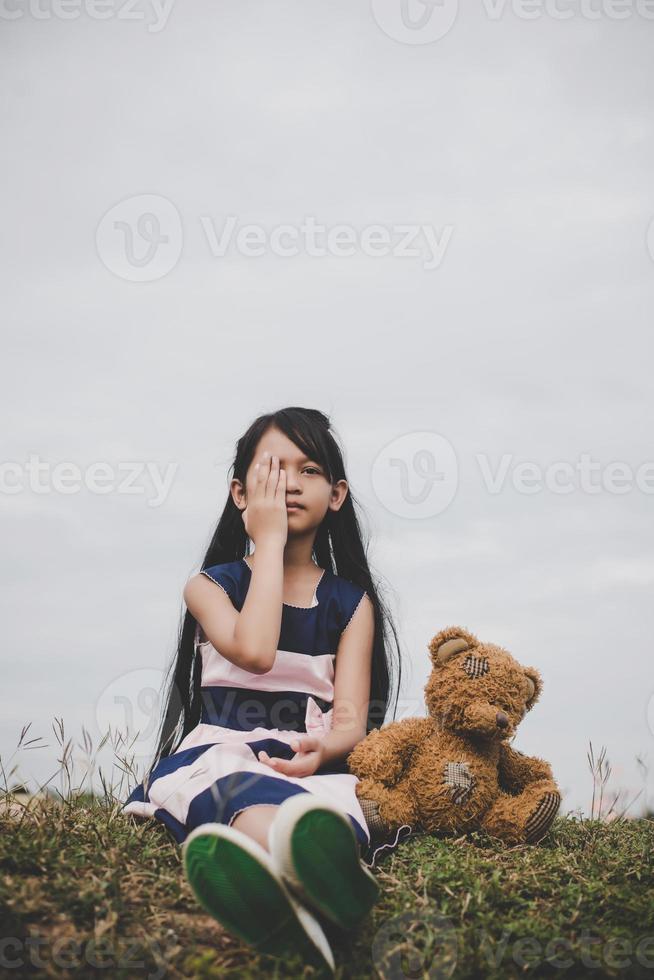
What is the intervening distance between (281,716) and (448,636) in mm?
755

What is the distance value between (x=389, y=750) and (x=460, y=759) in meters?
0.28

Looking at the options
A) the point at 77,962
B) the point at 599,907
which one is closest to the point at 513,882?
the point at 599,907

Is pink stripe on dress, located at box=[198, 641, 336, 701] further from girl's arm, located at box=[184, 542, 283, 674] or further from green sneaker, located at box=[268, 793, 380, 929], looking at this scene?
green sneaker, located at box=[268, 793, 380, 929]

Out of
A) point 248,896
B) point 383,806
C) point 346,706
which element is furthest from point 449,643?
point 248,896

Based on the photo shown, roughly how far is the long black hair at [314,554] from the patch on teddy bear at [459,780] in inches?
20.0

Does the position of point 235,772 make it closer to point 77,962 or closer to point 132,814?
point 132,814

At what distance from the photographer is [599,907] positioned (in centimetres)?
260

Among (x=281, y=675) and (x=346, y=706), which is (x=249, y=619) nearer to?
(x=281, y=675)

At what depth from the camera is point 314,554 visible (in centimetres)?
407

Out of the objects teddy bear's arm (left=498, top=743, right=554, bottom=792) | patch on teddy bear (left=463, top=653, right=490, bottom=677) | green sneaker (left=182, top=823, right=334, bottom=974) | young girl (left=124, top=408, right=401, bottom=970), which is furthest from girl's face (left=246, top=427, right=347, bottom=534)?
green sneaker (left=182, top=823, right=334, bottom=974)

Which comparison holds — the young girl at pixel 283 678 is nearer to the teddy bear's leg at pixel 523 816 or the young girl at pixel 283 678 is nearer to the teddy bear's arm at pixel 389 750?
the teddy bear's arm at pixel 389 750

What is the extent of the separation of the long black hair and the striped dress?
12 centimetres

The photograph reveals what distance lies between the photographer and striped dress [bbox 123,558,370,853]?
292 cm

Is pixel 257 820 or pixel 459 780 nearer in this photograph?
pixel 257 820
